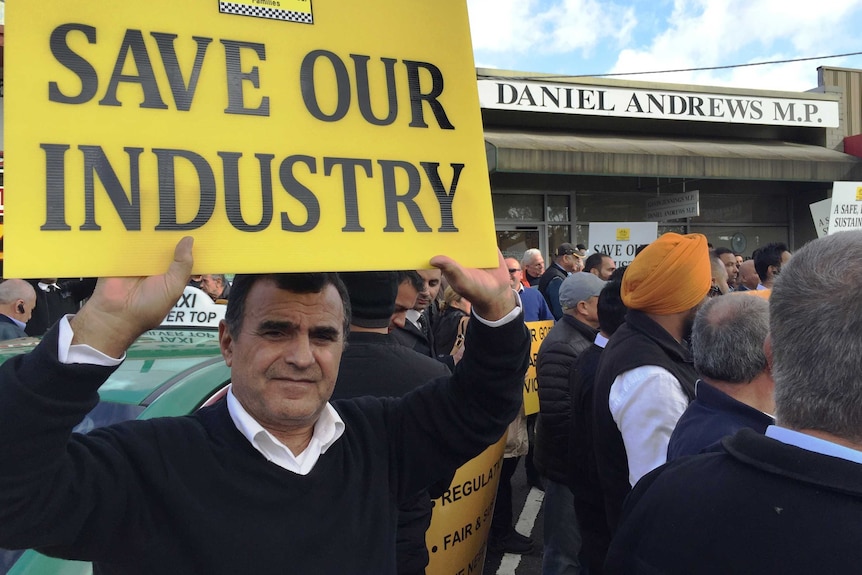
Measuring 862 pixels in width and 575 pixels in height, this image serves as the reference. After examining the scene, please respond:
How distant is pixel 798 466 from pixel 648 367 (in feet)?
4.37

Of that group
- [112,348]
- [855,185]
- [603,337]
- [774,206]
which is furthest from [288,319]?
[774,206]

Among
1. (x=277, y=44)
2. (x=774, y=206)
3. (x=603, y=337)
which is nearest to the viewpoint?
(x=277, y=44)

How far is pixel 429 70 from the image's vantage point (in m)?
1.53

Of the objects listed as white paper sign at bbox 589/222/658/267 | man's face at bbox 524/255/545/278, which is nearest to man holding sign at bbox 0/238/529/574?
man's face at bbox 524/255/545/278

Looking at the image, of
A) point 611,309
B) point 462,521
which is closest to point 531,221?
point 611,309

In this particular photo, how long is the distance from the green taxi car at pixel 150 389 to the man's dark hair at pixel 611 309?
171 cm

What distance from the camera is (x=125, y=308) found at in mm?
1137

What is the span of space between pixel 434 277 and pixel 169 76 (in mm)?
2834

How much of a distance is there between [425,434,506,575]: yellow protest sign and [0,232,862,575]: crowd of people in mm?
501

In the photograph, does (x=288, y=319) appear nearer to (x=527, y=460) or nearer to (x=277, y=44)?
(x=277, y=44)

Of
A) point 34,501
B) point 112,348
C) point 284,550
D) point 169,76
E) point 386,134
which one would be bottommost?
point 284,550

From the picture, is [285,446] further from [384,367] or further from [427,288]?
[427,288]

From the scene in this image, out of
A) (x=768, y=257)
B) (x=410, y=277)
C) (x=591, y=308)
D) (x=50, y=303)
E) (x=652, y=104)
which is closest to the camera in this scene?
(x=410, y=277)

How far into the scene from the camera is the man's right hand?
1.11 meters
